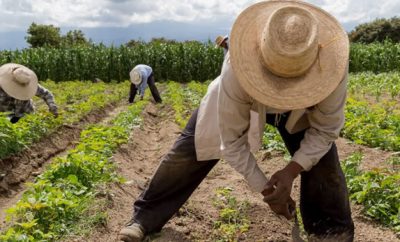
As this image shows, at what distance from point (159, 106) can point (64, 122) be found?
4.25 m

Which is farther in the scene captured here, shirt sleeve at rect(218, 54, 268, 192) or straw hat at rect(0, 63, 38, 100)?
straw hat at rect(0, 63, 38, 100)

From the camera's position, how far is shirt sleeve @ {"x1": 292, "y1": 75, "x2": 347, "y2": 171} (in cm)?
259

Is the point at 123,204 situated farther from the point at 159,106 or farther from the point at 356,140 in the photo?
the point at 159,106

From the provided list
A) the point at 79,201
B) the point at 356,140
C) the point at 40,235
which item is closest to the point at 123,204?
the point at 79,201

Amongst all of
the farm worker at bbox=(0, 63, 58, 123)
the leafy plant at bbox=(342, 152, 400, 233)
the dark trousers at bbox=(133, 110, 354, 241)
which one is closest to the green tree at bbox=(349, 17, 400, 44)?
the farm worker at bbox=(0, 63, 58, 123)

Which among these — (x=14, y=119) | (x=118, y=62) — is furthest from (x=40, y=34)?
(x=14, y=119)

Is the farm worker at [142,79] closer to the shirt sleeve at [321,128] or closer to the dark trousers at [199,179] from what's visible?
the dark trousers at [199,179]

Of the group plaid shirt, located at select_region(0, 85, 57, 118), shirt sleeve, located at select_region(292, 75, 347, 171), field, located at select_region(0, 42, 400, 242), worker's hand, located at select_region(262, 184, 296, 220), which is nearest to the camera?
shirt sleeve, located at select_region(292, 75, 347, 171)

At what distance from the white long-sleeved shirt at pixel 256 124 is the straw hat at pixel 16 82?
421cm

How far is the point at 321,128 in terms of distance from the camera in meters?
2.74

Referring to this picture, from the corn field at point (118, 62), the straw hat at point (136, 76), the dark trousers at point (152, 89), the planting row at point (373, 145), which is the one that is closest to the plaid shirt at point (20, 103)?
the planting row at point (373, 145)

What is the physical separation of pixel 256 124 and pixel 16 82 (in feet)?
14.2

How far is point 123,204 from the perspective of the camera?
4531mm

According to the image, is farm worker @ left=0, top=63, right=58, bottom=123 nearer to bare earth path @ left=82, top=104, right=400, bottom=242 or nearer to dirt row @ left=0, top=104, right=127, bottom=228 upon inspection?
dirt row @ left=0, top=104, right=127, bottom=228
